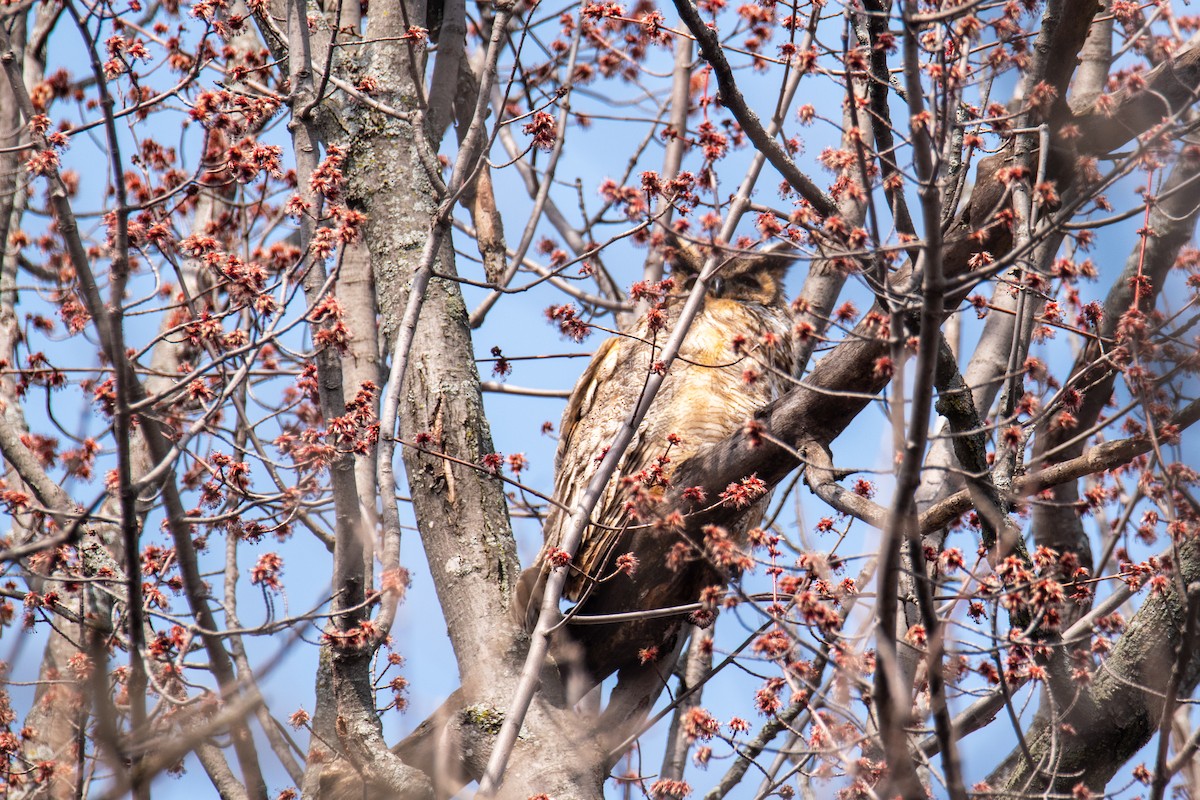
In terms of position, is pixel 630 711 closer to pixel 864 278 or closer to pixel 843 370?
pixel 843 370

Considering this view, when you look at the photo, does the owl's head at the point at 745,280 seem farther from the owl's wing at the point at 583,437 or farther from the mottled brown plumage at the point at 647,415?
the owl's wing at the point at 583,437

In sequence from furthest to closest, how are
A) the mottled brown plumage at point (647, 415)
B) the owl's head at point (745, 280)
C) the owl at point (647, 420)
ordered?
the owl's head at point (745, 280)
the mottled brown plumage at point (647, 415)
the owl at point (647, 420)

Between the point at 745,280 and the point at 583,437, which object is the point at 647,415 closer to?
the point at 583,437

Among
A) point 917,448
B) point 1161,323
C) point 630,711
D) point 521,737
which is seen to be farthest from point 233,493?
point 1161,323

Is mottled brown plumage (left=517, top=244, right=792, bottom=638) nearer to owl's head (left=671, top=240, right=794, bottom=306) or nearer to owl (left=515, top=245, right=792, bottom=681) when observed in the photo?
owl (left=515, top=245, right=792, bottom=681)

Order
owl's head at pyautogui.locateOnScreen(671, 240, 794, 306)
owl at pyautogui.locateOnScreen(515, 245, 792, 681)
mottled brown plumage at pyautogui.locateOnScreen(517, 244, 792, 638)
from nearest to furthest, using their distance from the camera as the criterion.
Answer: owl at pyautogui.locateOnScreen(515, 245, 792, 681), mottled brown plumage at pyautogui.locateOnScreen(517, 244, 792, 638), owl's head at pyautogui.locateOnScreen(671, 240, 794, 306)

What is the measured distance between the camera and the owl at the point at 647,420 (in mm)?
3314

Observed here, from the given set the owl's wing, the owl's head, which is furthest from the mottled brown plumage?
the owl's head

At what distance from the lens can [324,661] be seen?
A: 3596mm

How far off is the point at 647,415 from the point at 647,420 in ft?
0.09

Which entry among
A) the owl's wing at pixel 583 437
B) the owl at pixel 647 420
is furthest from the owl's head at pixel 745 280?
the owl's wing at pixel 583 437

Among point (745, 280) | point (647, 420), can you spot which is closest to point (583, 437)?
point (647, 420)

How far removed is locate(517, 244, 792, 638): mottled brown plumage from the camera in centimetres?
357

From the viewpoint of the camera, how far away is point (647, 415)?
420cm
